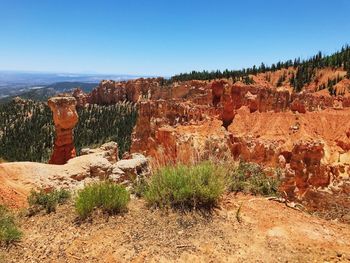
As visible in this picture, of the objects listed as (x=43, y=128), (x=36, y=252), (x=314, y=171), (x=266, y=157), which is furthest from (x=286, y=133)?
(x=43, y=128)

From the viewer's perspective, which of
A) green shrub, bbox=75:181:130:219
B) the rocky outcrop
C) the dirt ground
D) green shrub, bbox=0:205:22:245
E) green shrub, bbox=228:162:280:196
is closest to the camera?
the dirt ground

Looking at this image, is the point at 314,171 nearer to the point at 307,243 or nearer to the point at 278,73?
the point at 307,243

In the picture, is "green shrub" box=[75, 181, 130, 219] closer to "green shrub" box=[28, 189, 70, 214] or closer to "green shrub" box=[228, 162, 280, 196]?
"green shrub" box=[28, 189, 70, 214]

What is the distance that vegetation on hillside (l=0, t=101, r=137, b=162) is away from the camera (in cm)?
7191

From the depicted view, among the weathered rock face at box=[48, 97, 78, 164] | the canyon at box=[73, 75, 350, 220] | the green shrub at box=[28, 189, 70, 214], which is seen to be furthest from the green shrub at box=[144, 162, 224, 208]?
the weathered rock face at box=[48, 97, 78, 164]

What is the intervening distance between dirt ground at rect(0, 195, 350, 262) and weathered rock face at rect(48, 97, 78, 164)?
14979mm

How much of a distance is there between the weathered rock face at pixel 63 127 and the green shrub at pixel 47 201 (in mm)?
13776

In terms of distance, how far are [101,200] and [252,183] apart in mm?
3296

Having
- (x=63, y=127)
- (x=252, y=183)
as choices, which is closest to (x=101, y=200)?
(x=252, y=183)

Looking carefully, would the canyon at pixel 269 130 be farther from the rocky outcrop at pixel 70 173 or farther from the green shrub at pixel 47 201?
the green shrub at pixel 47 201

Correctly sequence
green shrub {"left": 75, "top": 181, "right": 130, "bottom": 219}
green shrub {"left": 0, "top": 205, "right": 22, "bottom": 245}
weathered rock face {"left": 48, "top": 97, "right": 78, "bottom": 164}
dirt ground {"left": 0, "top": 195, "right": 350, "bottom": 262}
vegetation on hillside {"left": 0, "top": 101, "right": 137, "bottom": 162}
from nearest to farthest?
1. dirt ground {"left": 0, "top": 195, "right": 350, "bottom": 262}
2. green shrub {"left": 0, "top": 205, "right": 22, "bottom": 245}
3. green shrub {"left": 75, "top": 181, "right": 130, "bottom": 219}
4. weathered rock face {"left": 48, "top": 97, "right": 78, "bottom": 164}
5. vegetation on hillside {"left": 0, "top": 101, "right": 137, "bottom": 162}

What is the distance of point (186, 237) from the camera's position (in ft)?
18.0

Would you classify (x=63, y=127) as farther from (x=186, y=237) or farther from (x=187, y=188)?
(x=186, y=237)

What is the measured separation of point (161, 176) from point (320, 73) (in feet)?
137
